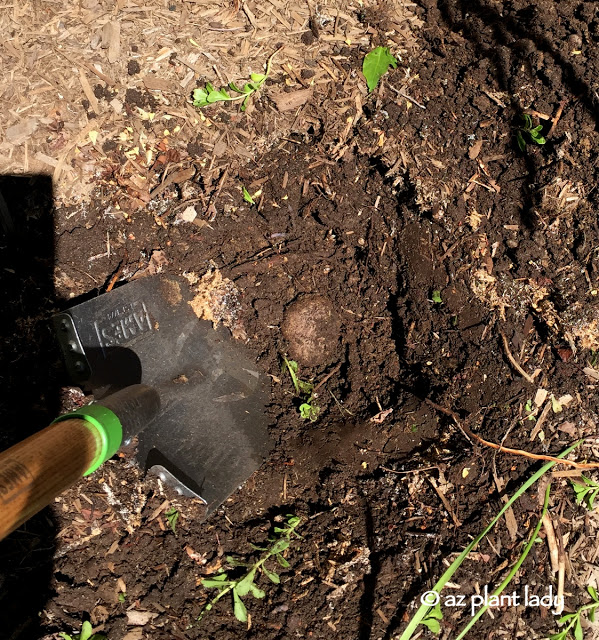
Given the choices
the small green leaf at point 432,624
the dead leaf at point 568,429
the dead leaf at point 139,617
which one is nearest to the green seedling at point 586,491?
the dead leaf at point 568,429

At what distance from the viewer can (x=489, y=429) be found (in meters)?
2.12

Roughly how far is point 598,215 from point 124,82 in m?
2.35

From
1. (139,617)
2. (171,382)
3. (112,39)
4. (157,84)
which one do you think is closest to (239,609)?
(139,617)

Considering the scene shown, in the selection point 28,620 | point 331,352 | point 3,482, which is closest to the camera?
point 3,482

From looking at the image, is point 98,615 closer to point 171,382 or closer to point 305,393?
point 171,382

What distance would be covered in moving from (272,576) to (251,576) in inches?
3.5

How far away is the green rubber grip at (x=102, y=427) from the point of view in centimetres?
175

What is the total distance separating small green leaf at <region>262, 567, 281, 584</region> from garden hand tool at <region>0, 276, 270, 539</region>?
1.15ft

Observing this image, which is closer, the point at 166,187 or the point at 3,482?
the point at 3,482

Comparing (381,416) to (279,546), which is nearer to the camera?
(279,546)

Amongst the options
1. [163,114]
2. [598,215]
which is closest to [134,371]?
[163,114]

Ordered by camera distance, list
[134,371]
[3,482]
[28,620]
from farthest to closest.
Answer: [134,371], [28,620], [3,482]

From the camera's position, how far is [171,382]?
2322 mm

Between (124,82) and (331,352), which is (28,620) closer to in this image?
(331,352)
